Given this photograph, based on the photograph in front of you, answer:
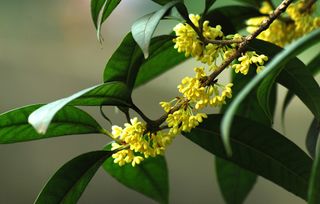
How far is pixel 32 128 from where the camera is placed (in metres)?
0.74

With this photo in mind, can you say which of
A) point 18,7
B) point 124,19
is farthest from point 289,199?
point 18,7

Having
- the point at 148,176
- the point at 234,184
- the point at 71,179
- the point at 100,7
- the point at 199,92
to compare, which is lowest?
the point at 234,184

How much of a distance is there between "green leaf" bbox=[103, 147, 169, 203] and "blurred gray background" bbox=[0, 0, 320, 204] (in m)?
0.55

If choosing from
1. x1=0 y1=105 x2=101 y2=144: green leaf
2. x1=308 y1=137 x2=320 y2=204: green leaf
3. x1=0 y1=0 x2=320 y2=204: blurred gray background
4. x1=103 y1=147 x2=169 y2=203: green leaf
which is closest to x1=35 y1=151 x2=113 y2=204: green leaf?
x1=0 y1=105 x2=101 y2=144: green leaf

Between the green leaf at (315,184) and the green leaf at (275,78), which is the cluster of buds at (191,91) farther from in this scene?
the green leaf at (315,184)

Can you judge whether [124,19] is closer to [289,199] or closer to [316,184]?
[289,199]

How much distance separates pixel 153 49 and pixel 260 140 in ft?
0.69

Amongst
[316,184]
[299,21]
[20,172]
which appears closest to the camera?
[316,184]

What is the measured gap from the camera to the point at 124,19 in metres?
1.64

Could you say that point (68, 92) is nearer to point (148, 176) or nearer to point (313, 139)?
point (148, 176)

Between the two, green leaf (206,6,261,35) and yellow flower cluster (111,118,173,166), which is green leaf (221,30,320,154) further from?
green leaf (206,6,261,35)

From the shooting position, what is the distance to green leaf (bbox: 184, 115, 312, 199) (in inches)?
29.7

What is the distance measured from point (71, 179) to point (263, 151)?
0.93 feet

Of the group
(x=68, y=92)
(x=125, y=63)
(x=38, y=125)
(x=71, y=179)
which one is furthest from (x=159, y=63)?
(x=68, y=92)
